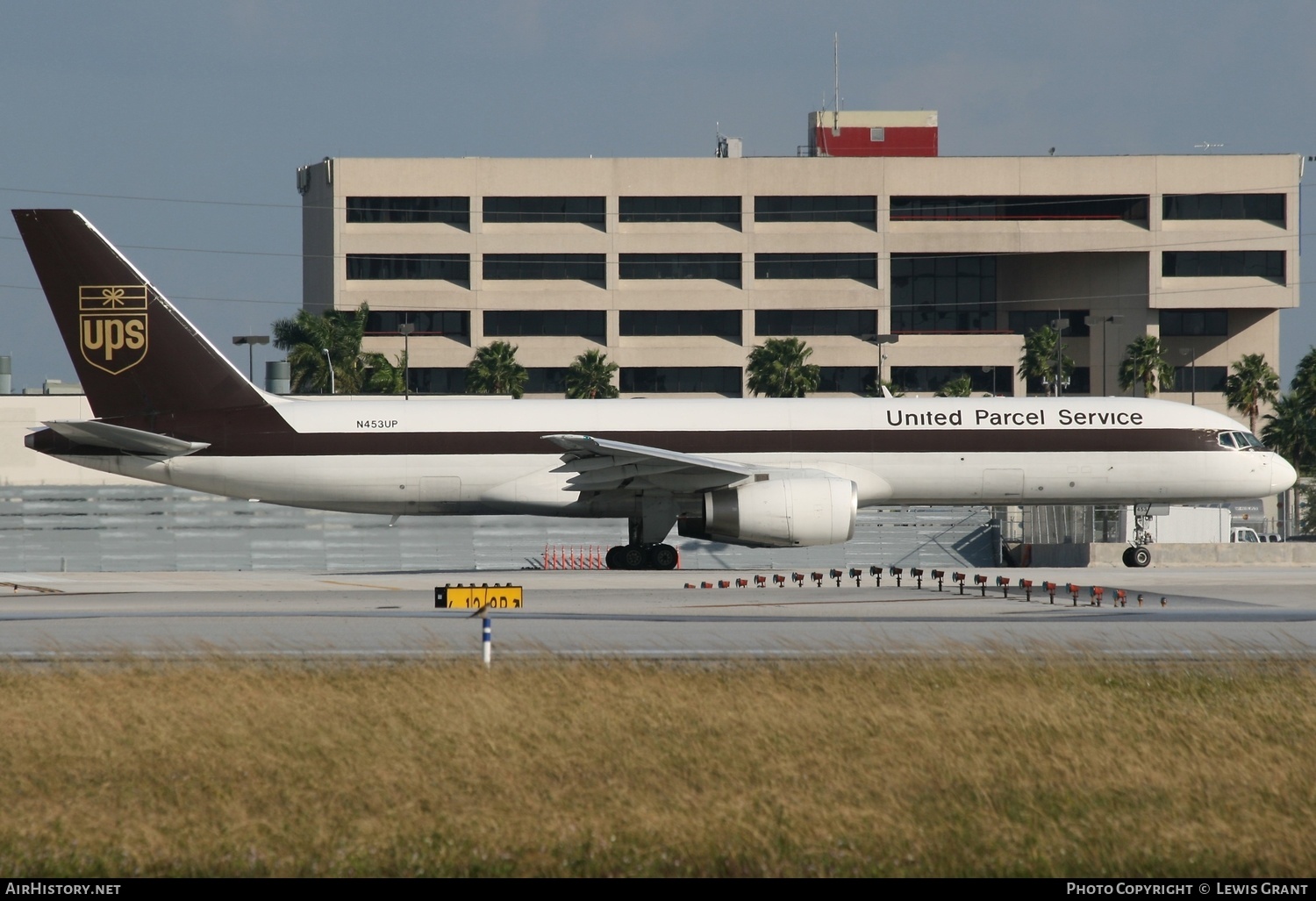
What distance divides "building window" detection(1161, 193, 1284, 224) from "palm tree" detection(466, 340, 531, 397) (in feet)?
176

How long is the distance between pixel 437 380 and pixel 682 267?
22.0 m

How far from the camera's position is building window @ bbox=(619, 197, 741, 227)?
11481 cm

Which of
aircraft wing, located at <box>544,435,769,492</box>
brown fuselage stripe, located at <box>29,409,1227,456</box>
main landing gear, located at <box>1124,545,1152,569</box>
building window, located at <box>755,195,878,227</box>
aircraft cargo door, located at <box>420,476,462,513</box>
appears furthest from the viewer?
building window, located at <box>755,195,878,227</box>

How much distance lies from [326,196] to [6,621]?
98.9 metres

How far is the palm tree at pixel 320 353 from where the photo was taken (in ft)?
319

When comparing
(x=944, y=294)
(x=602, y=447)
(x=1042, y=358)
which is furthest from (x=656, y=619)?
(x=944, y=294)

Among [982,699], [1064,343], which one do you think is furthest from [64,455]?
[1064,343]

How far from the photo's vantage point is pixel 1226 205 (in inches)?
4464

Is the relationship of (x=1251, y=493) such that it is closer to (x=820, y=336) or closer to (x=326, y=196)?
(x=820, y=336)

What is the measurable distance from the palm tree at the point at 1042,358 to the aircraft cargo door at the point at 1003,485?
79584 mm

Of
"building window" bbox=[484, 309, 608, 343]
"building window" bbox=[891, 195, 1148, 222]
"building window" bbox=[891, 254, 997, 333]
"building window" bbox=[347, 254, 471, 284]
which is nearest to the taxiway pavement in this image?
"building window" bbox=[484, 309, 608, 343]

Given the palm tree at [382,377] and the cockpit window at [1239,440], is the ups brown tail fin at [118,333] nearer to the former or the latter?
the cockpit window at [1239,440]

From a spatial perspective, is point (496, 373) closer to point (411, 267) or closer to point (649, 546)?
point (411, 267)

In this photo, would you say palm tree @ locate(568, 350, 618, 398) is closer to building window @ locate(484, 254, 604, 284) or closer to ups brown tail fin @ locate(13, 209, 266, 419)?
building window @ locate(484, 254, 604, 284)
